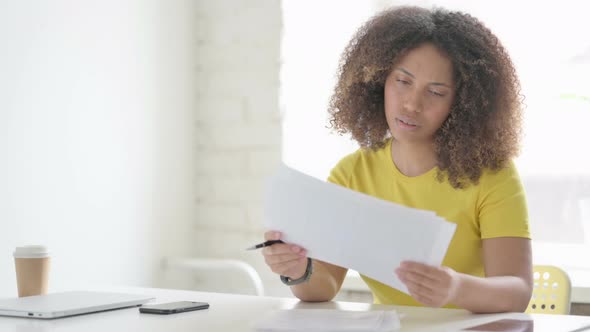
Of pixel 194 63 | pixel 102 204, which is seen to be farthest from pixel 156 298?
pixel 194 63

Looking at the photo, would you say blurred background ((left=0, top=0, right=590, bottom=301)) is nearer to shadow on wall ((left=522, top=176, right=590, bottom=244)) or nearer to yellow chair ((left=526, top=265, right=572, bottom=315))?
shadow on wall ((left=522, top=176, right=590, bottom=244))

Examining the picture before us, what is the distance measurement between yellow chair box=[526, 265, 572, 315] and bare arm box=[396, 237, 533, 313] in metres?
0.22

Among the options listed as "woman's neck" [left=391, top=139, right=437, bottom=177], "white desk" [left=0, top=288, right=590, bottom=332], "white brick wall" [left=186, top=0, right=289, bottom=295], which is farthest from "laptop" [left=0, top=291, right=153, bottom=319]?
"white brick wall" [left=186, top=0, right=289, bottom=295]

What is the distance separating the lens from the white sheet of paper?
4.32ft

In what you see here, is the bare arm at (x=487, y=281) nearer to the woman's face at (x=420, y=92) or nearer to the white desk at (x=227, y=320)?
the white desk at (x=227, y=320)

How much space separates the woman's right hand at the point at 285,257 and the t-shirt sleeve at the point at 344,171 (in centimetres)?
33

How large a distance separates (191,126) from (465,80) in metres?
1.30

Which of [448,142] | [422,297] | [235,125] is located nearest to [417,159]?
[448,142]

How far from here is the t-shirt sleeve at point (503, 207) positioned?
1.67 metres

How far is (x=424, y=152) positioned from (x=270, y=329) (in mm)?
684

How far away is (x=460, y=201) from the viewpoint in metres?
1.76

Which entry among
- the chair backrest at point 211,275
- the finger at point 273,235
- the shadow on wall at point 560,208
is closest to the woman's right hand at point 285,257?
the finger at point 273,235

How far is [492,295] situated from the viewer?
5.03 ft

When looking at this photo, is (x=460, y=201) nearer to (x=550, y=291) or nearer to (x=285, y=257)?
(x=550, y=291)
